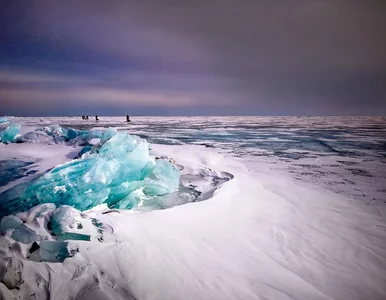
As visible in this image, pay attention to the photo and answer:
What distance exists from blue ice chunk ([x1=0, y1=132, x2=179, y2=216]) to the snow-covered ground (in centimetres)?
55

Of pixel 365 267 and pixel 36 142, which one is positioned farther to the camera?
pixel 36 142

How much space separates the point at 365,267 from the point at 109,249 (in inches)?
91.9

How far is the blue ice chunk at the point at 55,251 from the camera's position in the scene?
1.70m

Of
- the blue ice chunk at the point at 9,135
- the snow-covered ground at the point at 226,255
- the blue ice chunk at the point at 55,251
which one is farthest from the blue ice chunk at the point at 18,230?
the blue ice chunk at the point at 9,135

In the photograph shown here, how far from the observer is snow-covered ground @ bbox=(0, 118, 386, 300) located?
5.14 ft

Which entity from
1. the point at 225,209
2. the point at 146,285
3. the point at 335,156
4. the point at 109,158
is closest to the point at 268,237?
the point at 225,209

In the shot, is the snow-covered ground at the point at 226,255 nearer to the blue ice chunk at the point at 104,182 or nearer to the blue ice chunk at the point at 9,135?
the blue ice chunk at the point at 104,182

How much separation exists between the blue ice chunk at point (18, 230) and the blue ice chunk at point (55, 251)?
208mm

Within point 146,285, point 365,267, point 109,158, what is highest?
point 109,158

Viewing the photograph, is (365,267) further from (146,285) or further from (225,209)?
(146,285)

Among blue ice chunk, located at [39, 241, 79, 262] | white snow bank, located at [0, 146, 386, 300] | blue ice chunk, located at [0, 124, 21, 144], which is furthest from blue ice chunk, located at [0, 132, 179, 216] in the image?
blue ice chunk, located at [0, 124, 21, 144]

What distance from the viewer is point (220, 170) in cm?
541

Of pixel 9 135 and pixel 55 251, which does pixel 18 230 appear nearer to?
pixel 55 251

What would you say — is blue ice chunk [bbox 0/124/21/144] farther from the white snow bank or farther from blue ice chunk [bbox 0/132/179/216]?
the white snow bank
